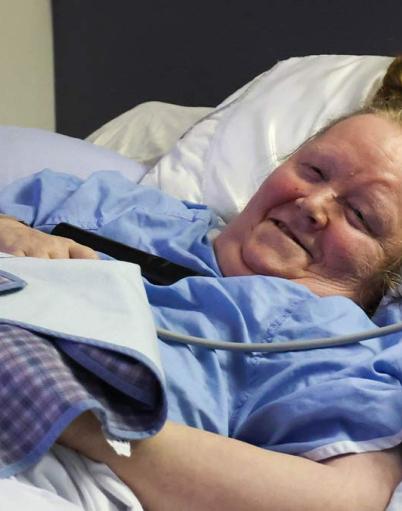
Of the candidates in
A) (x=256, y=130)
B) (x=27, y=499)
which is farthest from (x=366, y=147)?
(x=27, y=499)

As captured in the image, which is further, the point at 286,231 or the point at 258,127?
the point at 258,127

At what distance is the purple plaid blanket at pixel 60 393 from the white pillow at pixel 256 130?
716mm

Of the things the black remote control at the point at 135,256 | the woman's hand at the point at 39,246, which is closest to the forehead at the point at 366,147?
the black remote control at the point at 135,256

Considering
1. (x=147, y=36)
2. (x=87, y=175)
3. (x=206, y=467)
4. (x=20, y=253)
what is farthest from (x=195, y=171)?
(x=206, y=467)

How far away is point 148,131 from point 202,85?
0.32 m

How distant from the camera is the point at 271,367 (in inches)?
32.0

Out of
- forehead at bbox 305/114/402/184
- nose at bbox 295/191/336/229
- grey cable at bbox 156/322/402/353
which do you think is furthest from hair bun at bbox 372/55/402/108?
grey cable at bbox 156/322/402/353

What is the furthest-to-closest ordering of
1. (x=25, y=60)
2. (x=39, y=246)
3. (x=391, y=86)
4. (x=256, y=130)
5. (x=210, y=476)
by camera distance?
1. (x=25, y=60)
2. (x=256, y=130)
3. (x=391, y=86)
4. (x=39, y=246)
5. (x=210, y=476)

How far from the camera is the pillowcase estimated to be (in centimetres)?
130

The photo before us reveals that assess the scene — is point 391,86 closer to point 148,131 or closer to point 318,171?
point 318,171

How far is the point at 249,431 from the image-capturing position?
30.6 inches

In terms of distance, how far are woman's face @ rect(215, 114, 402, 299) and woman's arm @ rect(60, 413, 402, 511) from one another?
0.34 m

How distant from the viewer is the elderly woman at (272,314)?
25.7 inches

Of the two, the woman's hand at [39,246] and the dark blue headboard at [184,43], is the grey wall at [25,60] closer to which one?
the dark blue headboard at [184,43]
